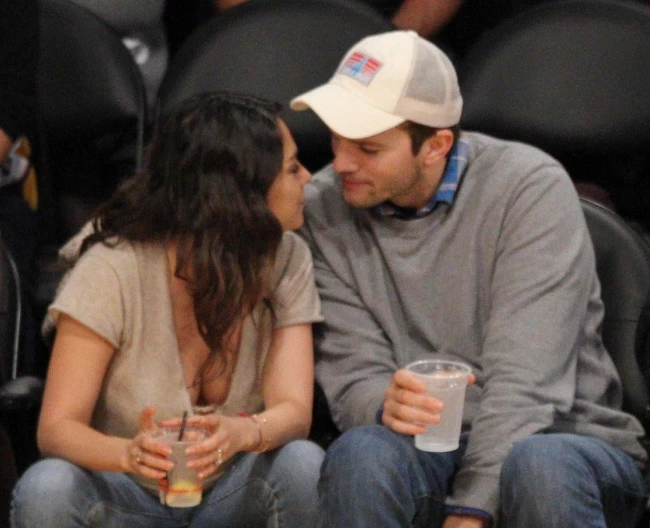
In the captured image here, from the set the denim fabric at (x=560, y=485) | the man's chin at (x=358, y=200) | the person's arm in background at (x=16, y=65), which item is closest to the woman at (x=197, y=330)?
the man's chin at (x=358, y=200)

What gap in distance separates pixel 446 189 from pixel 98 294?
0.69m

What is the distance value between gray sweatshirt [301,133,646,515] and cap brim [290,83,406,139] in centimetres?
19

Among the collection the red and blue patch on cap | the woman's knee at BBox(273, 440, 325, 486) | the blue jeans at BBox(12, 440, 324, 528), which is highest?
the red and blue patch on cap

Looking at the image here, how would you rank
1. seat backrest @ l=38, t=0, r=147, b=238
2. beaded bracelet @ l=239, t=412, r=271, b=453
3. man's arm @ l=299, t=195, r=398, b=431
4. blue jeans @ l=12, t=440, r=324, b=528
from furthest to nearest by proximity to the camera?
seat backrest @ l=38, t=0, r=147, b=238 → man's arm @ l=299, t=195, r=398, b=431 → beaded bracelet @ l=239, t=412, r=271, b=453 → blue jeans @ l=12, t=440, r=324, b=528

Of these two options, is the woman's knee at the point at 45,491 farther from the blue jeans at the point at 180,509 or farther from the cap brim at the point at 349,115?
the cap brim at the point at 349,115

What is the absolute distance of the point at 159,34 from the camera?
11.5ft

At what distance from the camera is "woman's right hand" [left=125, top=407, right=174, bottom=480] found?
2.06m

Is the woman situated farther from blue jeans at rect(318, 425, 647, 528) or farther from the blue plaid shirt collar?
the blue plaid shirt collar

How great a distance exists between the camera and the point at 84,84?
317cm

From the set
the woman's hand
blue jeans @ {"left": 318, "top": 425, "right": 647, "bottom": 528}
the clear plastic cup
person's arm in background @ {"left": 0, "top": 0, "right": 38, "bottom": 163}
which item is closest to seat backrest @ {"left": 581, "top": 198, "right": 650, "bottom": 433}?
blue jeans @ {"left": 318, "top": 425, "right": 647, "bottom": 528}

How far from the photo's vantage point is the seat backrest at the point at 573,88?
3031mm

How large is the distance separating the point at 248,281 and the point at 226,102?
0.32 meters

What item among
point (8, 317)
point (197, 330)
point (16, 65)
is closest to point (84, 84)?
point (16, 65)

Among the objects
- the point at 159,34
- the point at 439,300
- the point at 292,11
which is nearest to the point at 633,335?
the point at 439,300
